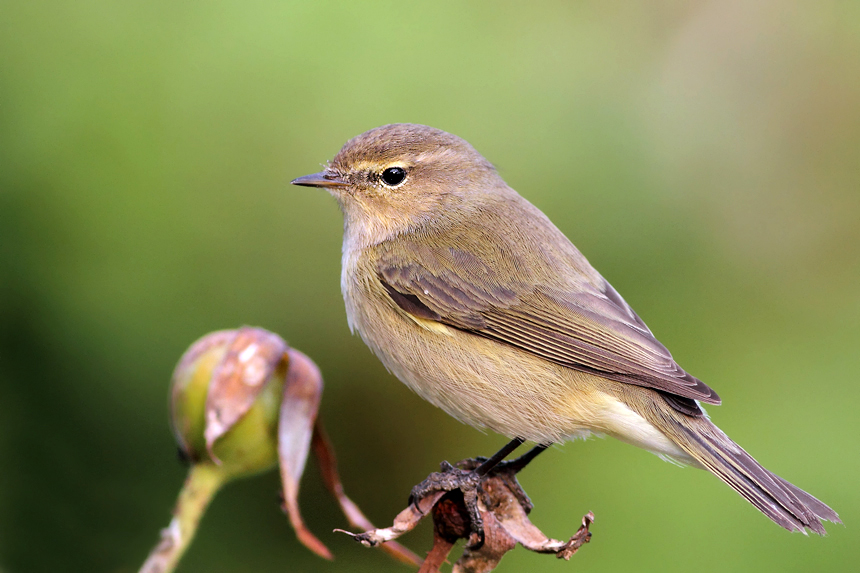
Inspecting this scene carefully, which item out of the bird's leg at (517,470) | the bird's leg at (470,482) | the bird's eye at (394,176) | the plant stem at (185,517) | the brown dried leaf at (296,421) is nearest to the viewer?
the plant stem at (185,517)

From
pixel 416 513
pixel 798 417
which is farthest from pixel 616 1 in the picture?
pixel 416 513

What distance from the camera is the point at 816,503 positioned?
8.08 feet

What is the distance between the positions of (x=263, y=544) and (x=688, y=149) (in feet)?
9.37

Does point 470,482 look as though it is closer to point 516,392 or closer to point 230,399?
point 516,392

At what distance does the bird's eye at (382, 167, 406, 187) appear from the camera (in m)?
3.46

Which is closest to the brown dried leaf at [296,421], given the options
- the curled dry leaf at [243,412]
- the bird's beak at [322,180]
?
the curled dry leaf at [243,412]

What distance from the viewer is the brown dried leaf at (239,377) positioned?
2.26m

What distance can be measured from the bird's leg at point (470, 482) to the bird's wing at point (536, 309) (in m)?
0.41

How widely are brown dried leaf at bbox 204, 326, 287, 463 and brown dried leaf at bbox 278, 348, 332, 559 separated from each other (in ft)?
0.23

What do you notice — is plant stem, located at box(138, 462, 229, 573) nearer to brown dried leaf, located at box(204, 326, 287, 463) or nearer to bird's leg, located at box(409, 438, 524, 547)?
brown dried leaf, located at box(204, 326, 287, 463)

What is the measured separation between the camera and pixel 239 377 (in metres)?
2.30

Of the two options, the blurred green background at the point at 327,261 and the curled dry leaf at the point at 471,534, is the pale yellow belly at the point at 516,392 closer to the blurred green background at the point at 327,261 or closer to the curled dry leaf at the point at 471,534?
the curled dry leaf at the point at 471,534

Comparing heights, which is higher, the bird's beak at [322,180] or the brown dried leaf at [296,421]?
the bird's beak at [322,180]

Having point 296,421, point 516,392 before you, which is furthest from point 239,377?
point 516,392
